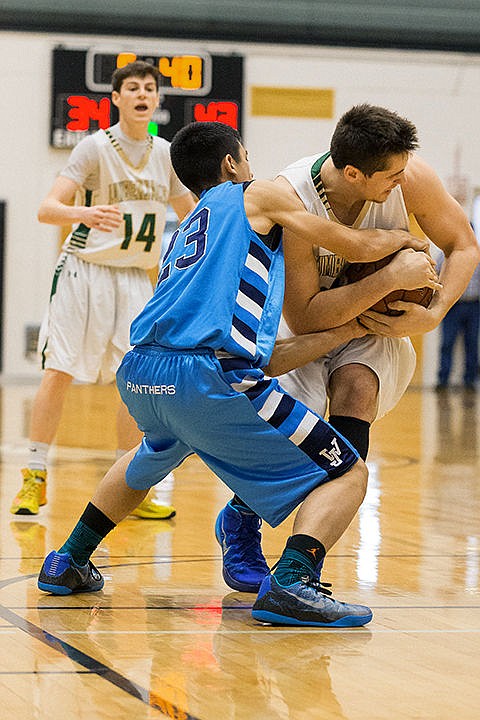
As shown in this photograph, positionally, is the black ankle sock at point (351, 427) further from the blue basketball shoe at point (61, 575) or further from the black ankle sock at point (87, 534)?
the blue basketball shoe at point (61, 575)

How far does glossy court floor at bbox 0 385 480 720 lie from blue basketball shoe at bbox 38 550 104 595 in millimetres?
42

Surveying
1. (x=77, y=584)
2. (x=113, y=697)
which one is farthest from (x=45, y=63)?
(x=113, y=697)

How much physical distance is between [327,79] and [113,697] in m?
11.7

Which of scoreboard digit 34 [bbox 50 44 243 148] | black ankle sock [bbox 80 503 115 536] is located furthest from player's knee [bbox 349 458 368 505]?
scoreboard digit 34 [bbox 50 44 243 148]

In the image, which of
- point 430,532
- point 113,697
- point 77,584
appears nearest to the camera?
point 113,697

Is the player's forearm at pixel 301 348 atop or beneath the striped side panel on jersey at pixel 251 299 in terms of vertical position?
beneath

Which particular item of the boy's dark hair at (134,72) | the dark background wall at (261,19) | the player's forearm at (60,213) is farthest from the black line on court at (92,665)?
the dark background wall at (261,19)

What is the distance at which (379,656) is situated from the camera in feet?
8.41

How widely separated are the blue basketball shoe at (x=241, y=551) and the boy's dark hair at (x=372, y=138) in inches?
39.2

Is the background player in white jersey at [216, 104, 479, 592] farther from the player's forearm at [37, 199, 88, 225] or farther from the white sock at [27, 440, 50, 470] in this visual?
the white sock at [27, 440, 50, 470]

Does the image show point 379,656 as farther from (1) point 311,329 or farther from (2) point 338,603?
(1) point 311,329

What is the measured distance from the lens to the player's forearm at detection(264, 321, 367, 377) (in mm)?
3152

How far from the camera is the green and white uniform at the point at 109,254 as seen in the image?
476 centimetres

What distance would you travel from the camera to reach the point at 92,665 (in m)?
2.45
